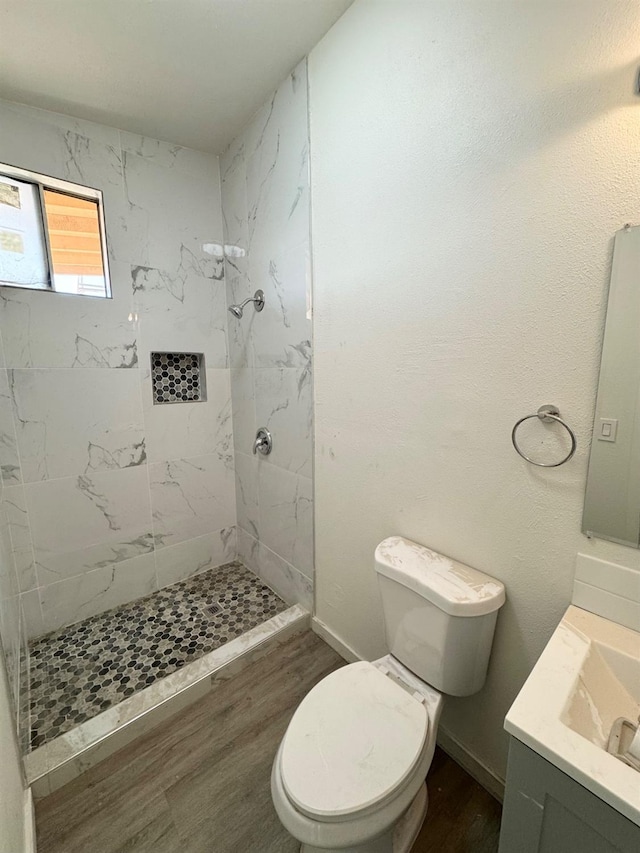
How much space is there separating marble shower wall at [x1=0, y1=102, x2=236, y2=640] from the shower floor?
0.12m

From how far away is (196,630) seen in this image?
1847 millimetres

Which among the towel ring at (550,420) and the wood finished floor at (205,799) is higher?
the towel ring at (550,420)

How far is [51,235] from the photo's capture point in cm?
174

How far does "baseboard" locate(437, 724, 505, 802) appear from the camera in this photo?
3.72ft

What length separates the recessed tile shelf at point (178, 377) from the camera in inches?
81.5

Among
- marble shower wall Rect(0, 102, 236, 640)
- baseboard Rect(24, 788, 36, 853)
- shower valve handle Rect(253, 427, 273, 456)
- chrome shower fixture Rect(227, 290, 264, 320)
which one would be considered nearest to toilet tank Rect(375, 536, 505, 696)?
shower valve handle Rect(253, 427, 273, 456)

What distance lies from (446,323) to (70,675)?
2.15m

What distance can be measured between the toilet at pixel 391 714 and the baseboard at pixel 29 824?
758mm

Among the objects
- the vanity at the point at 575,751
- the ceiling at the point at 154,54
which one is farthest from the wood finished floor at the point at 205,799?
the ceiling at the point at 154,54

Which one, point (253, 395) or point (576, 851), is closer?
point (576, 851)

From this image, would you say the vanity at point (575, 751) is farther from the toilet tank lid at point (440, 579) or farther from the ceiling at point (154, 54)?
the ceiling at point (154, 54)

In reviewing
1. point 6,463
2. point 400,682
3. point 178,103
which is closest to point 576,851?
point 400,682

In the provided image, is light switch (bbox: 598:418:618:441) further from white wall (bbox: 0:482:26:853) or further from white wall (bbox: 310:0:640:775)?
white wall (bbox: 0:482:26:853)

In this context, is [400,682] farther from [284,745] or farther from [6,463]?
[6,463]
